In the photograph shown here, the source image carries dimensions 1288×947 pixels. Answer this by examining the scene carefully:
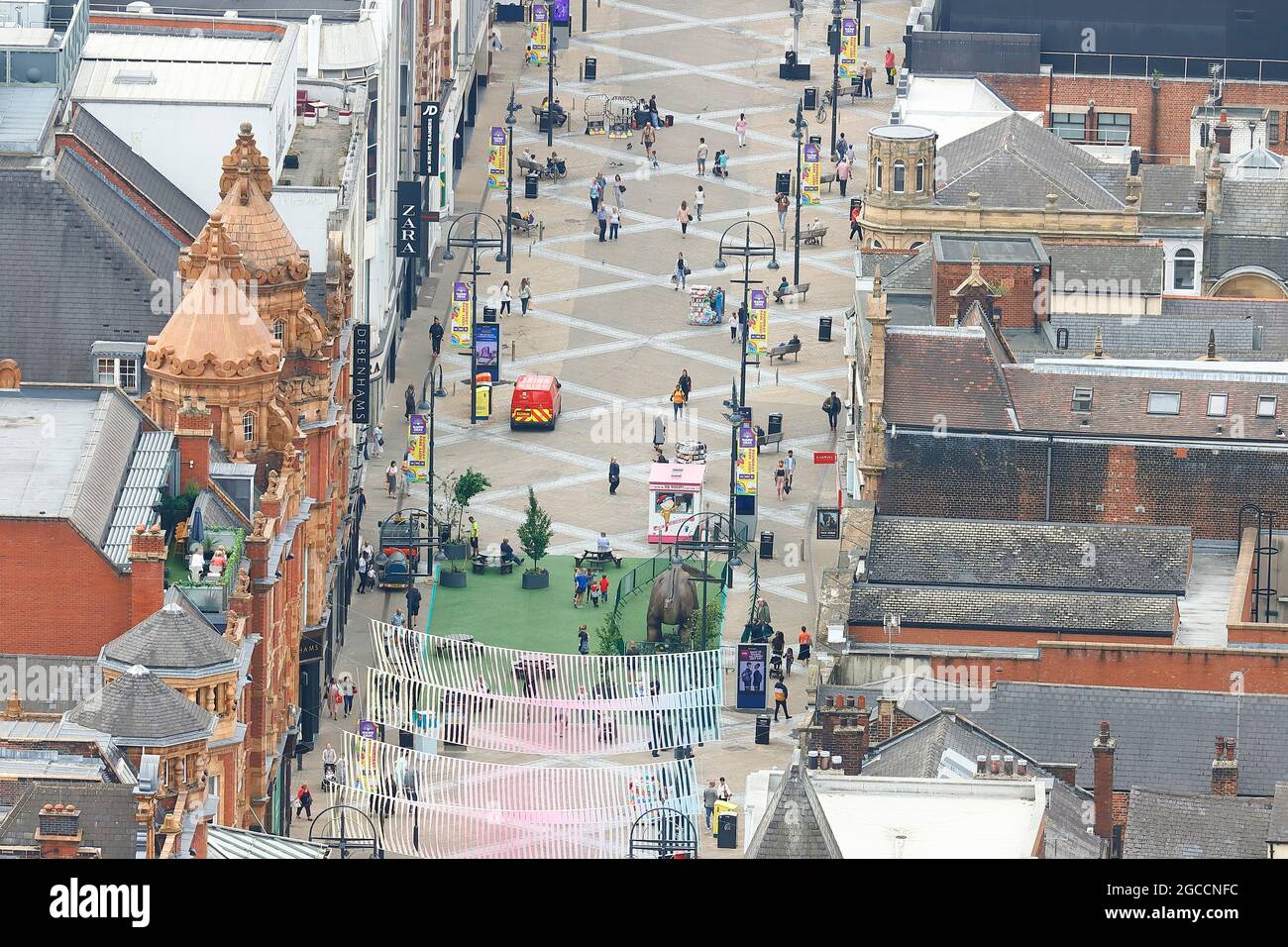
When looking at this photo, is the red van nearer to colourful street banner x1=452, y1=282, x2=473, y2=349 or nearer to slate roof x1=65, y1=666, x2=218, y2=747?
colourful street banner x1=452, y1=282, x2=473, y2=349

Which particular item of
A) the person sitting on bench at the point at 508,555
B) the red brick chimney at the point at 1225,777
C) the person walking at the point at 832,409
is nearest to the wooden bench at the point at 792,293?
the person walking at the point at 832,409

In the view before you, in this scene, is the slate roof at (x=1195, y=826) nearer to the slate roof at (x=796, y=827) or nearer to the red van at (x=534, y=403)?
the slate roof at (x=796, y=827)

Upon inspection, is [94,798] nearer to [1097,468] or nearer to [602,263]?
[1097,468]

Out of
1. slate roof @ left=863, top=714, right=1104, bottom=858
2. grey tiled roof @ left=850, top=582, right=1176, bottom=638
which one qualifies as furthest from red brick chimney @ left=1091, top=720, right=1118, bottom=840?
grey tiled roof @ left=850, top=582, right=1176, bottom=638

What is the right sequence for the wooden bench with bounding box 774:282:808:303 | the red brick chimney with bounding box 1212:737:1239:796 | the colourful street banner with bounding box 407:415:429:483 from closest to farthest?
the red brick chimney with bounding box 1212:737:1239:796 → the colourful street banner with bounding box 407:415:429:483 → the wooden bench with bounding box 774:282:808:303

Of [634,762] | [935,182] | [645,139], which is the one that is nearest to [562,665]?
[634,762]

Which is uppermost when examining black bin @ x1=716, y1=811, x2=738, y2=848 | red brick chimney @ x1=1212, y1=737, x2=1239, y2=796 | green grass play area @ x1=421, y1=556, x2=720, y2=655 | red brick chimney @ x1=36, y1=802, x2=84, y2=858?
red brick chimney @ x1=36, y1=802, x2=84, y2=858
